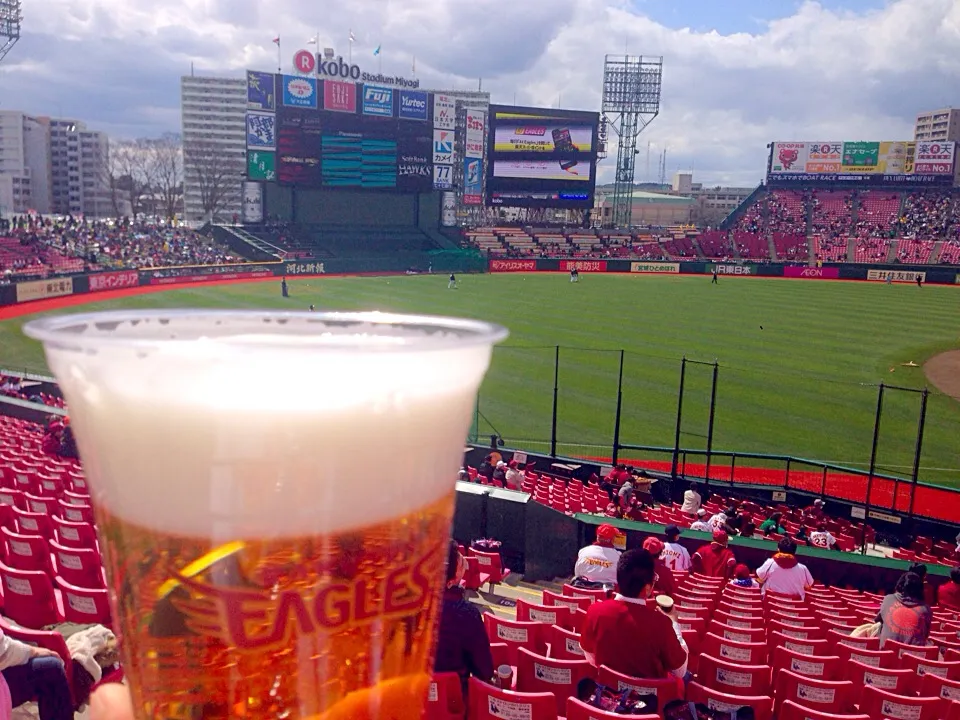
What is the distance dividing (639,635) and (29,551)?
13.5ft

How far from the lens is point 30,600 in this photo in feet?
14.8

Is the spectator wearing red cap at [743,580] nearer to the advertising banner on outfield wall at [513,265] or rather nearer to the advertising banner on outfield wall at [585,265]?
the advertising banner on outfield wall at [513,265]

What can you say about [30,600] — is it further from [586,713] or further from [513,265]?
[513,265]

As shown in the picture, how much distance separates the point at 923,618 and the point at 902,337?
25.8 metres

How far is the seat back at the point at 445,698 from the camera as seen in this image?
286 centimetres

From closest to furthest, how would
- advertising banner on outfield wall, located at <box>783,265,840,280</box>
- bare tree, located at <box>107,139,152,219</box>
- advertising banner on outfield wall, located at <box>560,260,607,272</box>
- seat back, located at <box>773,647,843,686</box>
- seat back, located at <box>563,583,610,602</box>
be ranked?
seat back, located at <box>773,647,843,686</box> < seat back, located at <box>563,583,610,602</box> < advertising banner on outfield wall, located at <box>783,265,840,280</box> < advertising banner on outfield wall, located at <box>560,260,607,272</box> < bare tree, located at <box>107,139,152,219</box>

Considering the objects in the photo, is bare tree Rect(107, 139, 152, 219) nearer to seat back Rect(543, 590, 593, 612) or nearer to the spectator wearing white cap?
the spectator wearing white cap

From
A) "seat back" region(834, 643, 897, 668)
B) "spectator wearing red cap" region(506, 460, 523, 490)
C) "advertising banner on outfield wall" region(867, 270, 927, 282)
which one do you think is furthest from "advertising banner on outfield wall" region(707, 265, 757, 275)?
"seat back" region(834, 643, 897, 668)

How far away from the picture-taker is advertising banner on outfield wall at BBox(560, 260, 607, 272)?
53094 mm

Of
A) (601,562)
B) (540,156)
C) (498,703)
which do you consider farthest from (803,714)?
(540,156)

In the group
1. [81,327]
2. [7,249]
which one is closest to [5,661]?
[81,327]

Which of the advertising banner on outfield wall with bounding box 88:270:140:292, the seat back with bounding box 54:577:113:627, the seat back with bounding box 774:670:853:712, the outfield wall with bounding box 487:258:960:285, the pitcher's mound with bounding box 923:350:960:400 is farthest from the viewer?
the outfield wall with bounding box 487:258:960:285

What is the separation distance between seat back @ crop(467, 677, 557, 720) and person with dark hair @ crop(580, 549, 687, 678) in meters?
0.56

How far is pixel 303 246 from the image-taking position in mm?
53031
